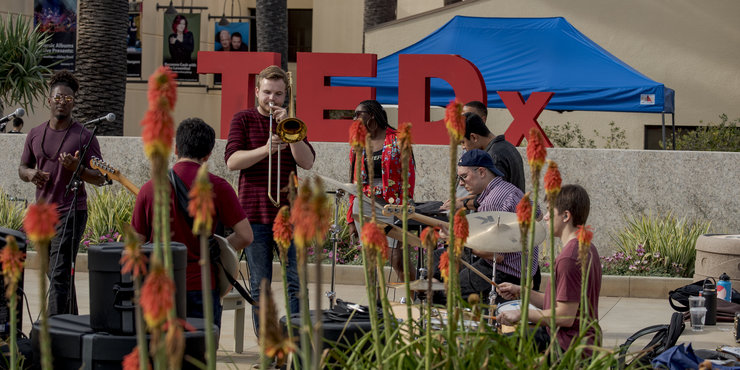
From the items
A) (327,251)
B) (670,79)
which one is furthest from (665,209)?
(670,79)

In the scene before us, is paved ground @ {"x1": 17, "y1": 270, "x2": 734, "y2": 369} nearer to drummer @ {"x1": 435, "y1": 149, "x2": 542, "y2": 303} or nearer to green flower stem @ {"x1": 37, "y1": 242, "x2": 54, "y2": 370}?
drummer @ {"x1": 435, "y1": 149, "x2": 542, "y2": 303}

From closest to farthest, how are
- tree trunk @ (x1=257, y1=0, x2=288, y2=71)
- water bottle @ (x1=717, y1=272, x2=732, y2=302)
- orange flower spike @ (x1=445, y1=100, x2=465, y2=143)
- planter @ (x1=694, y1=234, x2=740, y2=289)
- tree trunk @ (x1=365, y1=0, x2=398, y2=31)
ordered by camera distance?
orange flower spike @ (x1=445, y1=100, x2=465, y2=143)
water bottle @ (x1=717, y1=272, x2=732, y2=302)
planter @ (x1=694, y1=234, x2=740, y2=289)
tree trunk @ (x1=257, y1=0, x2=288, y2=71)
tree trunk @ (x1=365, y1=0, x2=398, y2=31)

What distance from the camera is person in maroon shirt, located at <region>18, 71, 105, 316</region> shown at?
21.8 ft

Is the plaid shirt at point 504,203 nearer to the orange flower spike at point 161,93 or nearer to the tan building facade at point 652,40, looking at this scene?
the orange flower spike at point 161,93

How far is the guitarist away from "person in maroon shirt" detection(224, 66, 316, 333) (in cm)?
70

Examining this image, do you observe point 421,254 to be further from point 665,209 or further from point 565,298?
point 665,209

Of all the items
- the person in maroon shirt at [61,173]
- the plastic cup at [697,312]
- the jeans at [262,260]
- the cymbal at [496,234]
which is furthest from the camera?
the plastic cup at [697,312]

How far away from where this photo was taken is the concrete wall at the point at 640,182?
11398 millimetres

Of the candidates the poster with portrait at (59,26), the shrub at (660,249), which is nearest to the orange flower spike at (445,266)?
the shrub at (660,249)

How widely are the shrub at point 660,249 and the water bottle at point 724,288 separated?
2.24 metres

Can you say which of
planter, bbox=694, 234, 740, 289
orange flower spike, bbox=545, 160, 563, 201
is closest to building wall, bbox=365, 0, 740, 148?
planter, bbox=694, 234, 740, 289

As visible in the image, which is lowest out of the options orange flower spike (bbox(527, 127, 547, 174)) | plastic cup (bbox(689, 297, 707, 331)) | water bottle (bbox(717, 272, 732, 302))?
plastic cup (bbox(689, 297, 707, 331))

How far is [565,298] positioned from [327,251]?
22.9ft

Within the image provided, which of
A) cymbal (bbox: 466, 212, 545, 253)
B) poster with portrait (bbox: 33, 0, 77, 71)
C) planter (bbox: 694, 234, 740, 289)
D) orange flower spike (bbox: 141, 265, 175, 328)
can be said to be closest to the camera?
orange flower spike (bbox: 141, 265, 175, 328)
